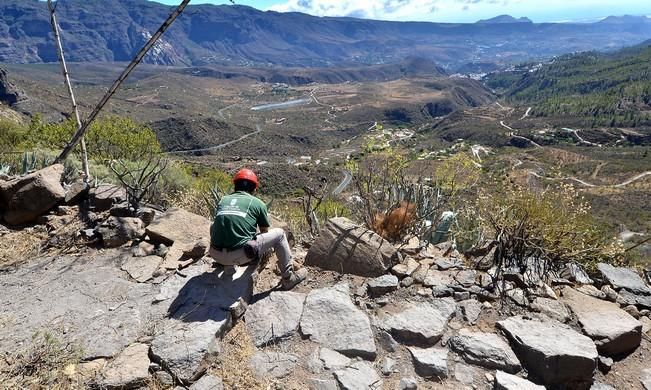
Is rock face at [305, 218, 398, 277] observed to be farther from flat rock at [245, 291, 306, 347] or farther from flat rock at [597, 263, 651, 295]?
flat rock at [597, 263, 651, 295]

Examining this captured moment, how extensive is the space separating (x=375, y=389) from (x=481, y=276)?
2352 mm

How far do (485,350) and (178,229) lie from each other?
14.1ft

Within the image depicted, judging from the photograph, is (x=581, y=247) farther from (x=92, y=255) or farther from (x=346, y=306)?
(x=92, y=255)

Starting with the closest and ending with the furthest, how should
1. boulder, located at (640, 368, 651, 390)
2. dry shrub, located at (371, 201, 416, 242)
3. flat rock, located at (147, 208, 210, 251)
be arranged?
boulder, located at (640, 368, 651, 390) → flat rock, located at (147, 208, 210, 251) → dry shrub, located at (371, 201, 416, 242)

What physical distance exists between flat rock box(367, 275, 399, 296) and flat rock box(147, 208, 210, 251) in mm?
2230

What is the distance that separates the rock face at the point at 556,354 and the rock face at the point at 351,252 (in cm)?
164

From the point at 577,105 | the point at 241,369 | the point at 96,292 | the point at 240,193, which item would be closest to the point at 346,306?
the point at 241,369

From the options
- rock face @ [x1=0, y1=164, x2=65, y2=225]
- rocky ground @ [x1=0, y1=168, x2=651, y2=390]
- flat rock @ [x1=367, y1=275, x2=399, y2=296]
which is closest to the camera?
rocky ground @ [x1=0, y1=168, x2=651, y2=390]

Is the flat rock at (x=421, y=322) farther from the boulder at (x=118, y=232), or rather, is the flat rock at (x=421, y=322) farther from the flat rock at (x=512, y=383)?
the boulder at (x=118, y=232)

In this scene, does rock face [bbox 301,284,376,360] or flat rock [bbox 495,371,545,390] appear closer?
flat rock [bbox 495,371,545,390]

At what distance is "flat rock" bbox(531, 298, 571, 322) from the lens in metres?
4.63

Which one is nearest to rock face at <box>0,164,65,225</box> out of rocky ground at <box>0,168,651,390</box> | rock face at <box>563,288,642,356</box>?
rocky ground at <box>0,168,651,390</box>

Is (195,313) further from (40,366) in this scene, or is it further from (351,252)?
(351,252)

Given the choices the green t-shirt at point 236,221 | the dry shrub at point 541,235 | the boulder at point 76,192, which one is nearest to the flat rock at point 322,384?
the green t-shirt at point 236,221
